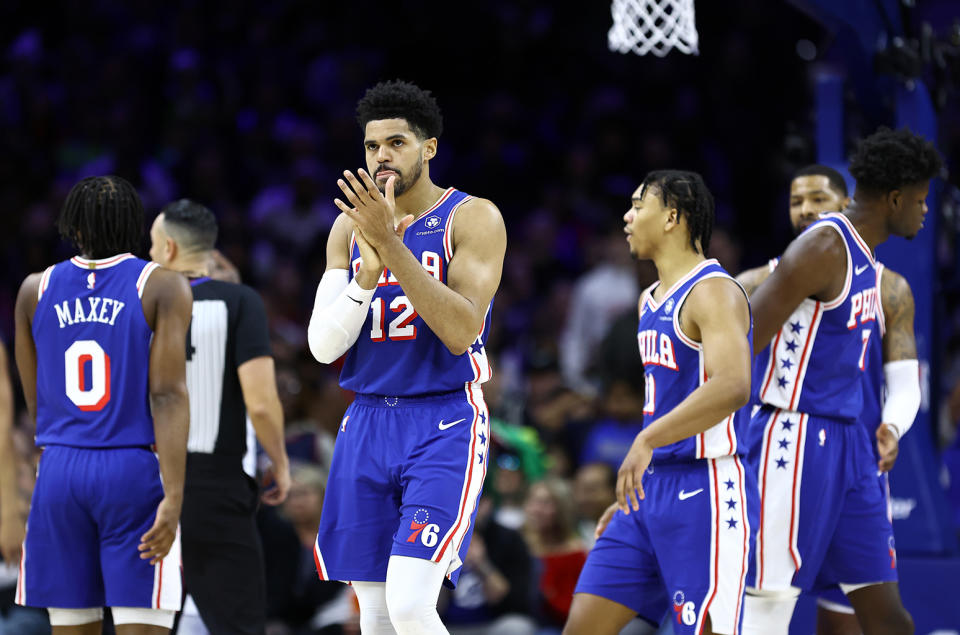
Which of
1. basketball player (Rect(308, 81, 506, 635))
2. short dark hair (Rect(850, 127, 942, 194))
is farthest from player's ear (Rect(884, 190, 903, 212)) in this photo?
basketball player (Rect(308, 81, 506, 635))

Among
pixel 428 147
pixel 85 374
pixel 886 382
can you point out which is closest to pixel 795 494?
pixel 886 382

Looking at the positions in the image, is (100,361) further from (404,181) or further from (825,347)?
(825,347)

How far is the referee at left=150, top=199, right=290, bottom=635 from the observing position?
18.9ft

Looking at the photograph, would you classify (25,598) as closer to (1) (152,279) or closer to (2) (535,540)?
(1) (152,279)

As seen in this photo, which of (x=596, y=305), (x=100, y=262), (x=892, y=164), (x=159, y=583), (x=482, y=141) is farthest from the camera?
(x=482, y=141)

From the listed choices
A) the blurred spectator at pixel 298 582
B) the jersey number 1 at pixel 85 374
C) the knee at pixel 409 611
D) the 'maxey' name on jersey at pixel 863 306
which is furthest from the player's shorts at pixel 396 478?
the blurred spectator at pixel 298 582

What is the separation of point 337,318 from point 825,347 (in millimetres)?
2093

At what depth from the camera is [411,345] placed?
446 centimetres

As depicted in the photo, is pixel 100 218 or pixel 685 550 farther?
pixel 100 218

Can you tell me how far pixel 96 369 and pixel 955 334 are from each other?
9.15 meters

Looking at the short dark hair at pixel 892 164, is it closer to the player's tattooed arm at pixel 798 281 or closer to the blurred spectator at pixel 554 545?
the player's tattooed arm at pixel 798 281

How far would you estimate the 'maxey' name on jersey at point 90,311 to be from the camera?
15.8 feet

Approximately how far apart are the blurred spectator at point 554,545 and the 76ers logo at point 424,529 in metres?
3.76

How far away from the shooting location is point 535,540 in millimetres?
8305
